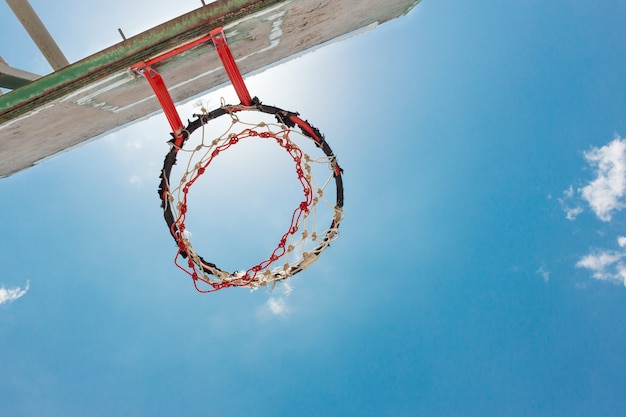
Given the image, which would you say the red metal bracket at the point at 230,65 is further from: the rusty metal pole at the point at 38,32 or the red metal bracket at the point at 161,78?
the rusty metal pole at the point at 38,32

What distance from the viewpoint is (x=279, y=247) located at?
3.81 metres

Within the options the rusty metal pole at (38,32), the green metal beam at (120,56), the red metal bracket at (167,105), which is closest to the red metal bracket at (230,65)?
the green metal beam at (120,56)

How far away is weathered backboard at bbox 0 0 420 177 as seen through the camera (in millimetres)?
2707

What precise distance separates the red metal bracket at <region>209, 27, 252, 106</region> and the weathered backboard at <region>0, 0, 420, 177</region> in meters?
0.08

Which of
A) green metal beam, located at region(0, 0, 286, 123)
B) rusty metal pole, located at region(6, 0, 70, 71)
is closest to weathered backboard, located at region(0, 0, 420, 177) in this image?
green metal beam, located at region(0, 0, 286, 123)

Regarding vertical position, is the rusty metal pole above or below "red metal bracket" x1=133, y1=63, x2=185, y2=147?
above

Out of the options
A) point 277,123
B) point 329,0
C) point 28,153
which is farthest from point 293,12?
point 28,153

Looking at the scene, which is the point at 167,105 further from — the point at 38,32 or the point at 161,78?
the point at 38,32

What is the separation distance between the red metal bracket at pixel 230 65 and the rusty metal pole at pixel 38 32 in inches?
55.0

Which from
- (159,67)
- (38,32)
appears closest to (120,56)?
(159,67)

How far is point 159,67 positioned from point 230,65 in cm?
56

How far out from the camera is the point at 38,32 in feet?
10.7

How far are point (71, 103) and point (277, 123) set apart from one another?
5.08ft

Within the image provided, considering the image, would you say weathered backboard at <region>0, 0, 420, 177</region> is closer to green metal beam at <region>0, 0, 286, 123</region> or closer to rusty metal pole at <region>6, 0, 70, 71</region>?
green metal beam at <region>0, 0, 286, 123</region>
